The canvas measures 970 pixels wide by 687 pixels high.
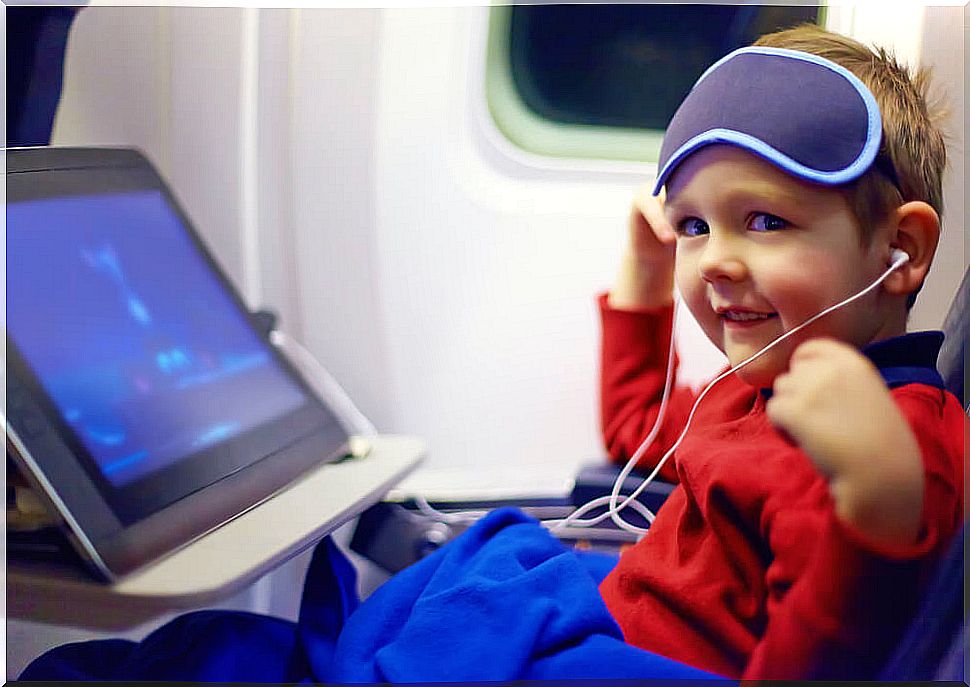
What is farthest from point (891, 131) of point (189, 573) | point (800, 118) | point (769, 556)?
point (189, 573)

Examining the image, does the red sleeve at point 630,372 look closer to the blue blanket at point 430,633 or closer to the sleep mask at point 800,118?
the blue blanket at point 430,633

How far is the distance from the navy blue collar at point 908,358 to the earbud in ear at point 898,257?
0.18 feet

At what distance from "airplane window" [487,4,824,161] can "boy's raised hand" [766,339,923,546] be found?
0.35 metres

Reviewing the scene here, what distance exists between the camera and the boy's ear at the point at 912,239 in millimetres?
727

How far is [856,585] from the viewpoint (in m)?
0.62

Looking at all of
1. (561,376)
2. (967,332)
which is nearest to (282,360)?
(561,376)

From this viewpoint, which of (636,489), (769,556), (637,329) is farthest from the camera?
(637,329)

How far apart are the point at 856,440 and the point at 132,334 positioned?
2.12ft

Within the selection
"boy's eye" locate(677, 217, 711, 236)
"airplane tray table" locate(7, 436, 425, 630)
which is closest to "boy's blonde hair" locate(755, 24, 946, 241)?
"boy's eye" locate(677, 217, 711, 236)

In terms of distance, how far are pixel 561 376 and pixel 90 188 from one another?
50 cm

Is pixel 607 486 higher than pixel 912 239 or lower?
lower

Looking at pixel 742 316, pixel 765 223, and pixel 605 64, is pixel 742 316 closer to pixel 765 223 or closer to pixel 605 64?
pixel 765 223

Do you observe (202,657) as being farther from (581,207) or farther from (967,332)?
(967,332)

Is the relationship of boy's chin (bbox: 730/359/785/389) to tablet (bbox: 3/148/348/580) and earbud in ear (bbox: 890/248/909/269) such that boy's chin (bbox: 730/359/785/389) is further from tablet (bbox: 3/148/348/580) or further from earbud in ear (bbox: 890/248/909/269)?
tablet (bbox: 3/148/348/580)
